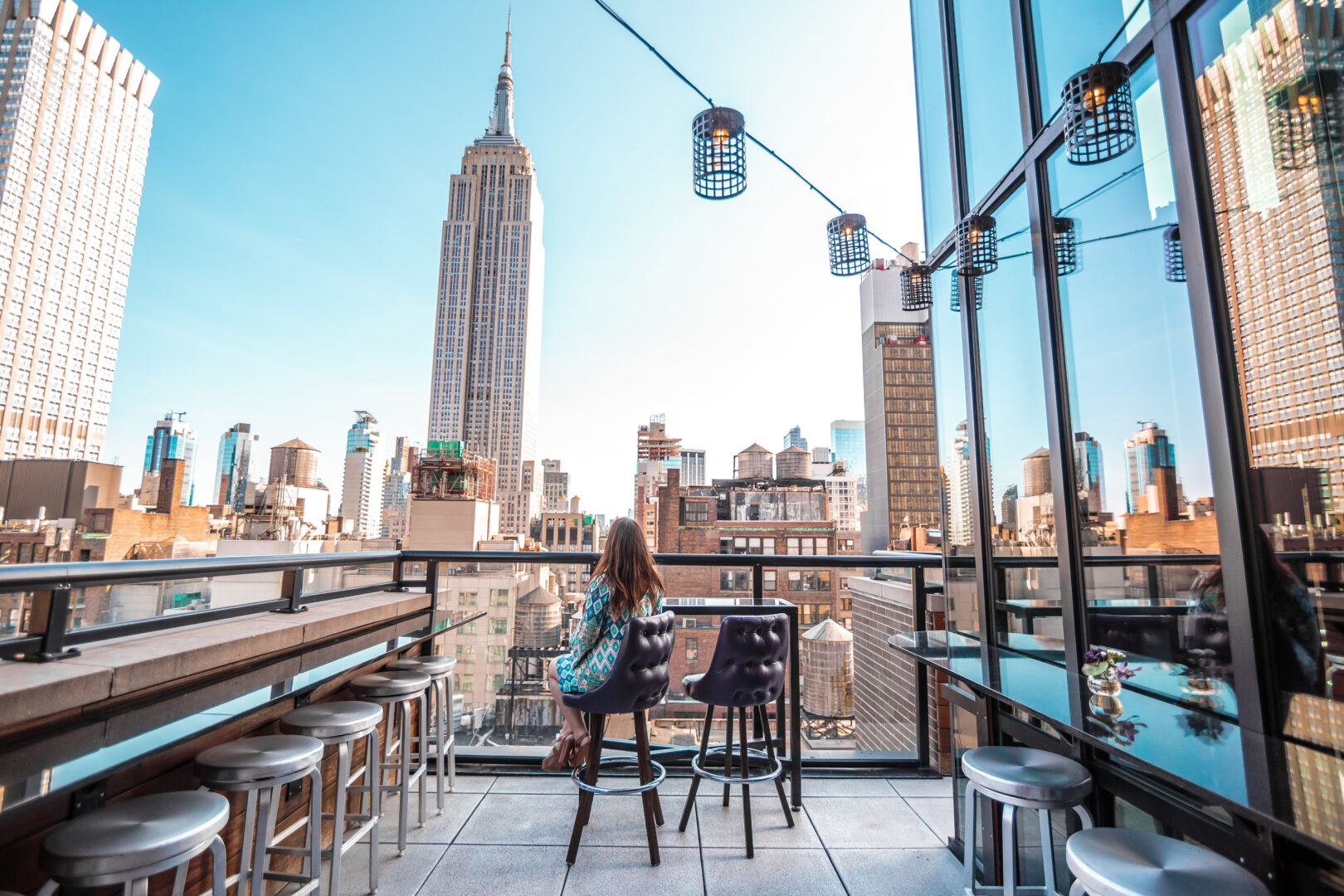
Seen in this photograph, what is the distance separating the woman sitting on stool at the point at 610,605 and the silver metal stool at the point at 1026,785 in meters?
1.35

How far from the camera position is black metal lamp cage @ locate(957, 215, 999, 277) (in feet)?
7.97

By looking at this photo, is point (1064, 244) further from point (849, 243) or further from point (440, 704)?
point (440, 704)

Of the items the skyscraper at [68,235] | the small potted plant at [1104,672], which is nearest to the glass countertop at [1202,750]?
the small potted plant at [1104,672]

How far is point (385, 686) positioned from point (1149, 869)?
102 inches

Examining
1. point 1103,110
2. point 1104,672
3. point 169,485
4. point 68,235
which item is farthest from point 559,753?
point 68,235

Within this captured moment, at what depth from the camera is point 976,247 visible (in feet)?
8.03

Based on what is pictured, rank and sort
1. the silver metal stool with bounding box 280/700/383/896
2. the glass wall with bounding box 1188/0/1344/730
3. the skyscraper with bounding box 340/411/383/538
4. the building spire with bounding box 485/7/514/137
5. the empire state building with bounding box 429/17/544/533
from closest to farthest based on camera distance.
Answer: the glass wall with bounding box 1188/0/1344/730 < the silver metal stool with bounding box 280/700/383/896 < the skyscraper with bounding box 340/411/383/538 < the empire state building with bounding box 429/17/544/533 < the building spire with bounding box 485/7/514/137

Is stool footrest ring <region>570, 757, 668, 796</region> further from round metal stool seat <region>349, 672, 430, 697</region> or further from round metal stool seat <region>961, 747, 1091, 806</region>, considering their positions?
round metal stool seat <region>961, 747, 1091, 806</region>

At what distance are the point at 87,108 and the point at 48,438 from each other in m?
17.7

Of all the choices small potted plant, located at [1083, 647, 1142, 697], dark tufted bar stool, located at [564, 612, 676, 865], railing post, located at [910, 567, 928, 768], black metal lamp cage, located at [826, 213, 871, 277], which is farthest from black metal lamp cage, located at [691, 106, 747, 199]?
railing post, located at [910, 567, 928, 768]

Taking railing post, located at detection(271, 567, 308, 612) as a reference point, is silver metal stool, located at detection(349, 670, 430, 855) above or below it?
below

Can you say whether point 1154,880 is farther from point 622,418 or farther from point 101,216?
point 622,418

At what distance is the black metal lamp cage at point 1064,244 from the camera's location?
2.10m

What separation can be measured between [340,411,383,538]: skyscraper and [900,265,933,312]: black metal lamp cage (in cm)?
7529
